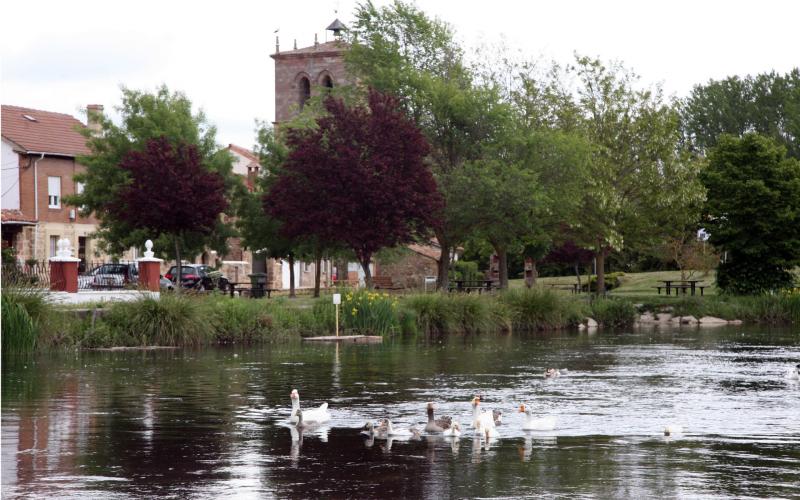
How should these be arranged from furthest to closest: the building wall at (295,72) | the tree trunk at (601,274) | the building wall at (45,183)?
1. the building wall at (295,72)
2. the building wall at (45,183)
3. the tree trunk at (601,274)

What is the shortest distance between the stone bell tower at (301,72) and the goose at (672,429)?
80801 millimetres

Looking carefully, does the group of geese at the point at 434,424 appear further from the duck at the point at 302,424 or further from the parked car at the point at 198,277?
the parked car at the point at 198,277

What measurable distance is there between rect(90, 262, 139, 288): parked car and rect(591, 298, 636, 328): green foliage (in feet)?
Result: 58.0

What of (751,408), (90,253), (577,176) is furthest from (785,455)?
(90,253)

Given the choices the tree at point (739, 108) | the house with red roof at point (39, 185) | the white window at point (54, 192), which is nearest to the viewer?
the house with red roof at point (39, 185)

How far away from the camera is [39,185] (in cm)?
6638

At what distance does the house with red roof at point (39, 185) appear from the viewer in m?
64.8

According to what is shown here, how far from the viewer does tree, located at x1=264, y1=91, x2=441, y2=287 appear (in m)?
47.4

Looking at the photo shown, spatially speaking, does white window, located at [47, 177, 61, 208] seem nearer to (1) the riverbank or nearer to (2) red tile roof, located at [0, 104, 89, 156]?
(2) red tile roof, located at [0, 104, 89, 156]

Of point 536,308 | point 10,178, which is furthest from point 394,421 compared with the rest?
point 10,178

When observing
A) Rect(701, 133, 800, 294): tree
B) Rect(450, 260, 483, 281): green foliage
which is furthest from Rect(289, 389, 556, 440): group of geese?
Rect(450, 260, 483, 281): green foliage

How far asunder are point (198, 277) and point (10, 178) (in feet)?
36.7

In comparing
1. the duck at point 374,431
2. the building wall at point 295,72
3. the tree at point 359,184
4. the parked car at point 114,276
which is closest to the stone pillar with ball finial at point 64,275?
the parked car at point 114,276

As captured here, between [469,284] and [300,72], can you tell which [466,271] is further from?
[300,72]
